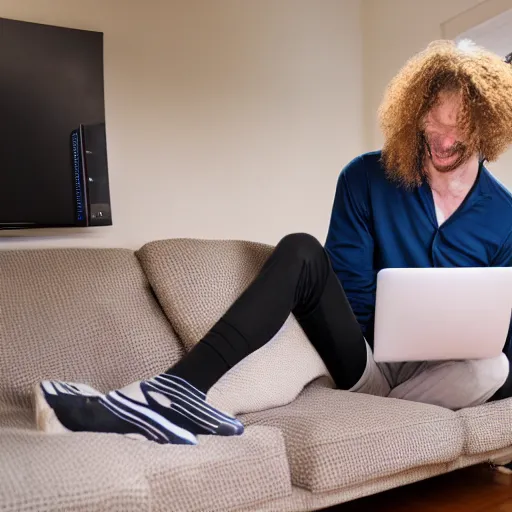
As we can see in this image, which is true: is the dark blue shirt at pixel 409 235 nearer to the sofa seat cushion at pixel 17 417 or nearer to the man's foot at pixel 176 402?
the man's foot at pixel 176 402

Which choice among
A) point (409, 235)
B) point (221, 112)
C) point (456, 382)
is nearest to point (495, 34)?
point (221, 112)

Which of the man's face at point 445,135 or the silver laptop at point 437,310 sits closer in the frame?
the silver laptop at point 437,310

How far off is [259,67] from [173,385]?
2.07 metres

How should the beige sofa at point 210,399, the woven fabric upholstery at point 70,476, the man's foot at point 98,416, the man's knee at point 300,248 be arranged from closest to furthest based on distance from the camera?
1. the woven fabric upholstery at point 70,476
2. the beige sofa at point 210,399
3. the man's foot at point 98,416
4. the man's knee at point 300,248

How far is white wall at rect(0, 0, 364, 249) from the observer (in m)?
2.68

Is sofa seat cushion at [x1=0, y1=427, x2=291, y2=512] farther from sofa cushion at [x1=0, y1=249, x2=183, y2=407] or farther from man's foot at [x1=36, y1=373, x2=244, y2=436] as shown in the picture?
sofa cushion at [x1=0, y1=249, x2=183, y2=407]

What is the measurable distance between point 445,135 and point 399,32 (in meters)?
1.43

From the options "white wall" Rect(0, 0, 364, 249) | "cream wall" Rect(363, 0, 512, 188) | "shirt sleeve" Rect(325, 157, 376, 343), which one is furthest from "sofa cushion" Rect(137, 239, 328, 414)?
"cream wall" Rect(363, 0, 512, 188)

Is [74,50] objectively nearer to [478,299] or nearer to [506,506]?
[478,299]

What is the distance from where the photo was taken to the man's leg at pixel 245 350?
1.25m

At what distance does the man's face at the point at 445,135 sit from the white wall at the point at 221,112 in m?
1.16

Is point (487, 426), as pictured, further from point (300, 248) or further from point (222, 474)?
point (222, 474)

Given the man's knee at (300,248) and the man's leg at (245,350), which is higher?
the man's knee at (300,248)

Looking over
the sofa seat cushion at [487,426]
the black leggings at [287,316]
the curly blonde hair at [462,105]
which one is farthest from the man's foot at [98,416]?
the curly blonde hair at [462,105]
